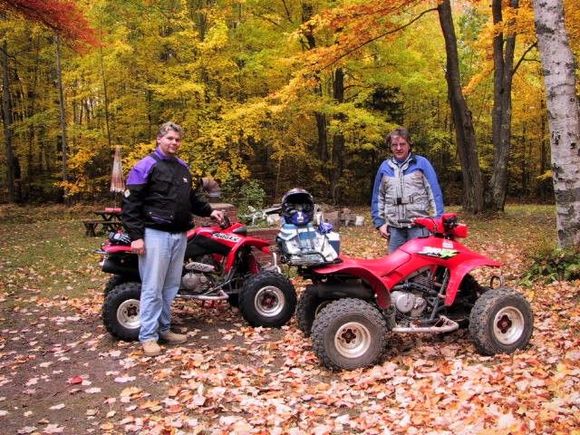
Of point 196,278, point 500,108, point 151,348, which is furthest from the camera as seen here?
point 500,108

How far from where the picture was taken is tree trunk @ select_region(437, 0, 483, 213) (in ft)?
48.3

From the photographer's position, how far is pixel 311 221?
16.3ft


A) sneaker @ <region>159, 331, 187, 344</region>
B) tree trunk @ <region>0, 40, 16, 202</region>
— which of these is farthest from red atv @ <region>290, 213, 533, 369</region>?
tree trunk @ <region>0, 40, 16, 202</region>

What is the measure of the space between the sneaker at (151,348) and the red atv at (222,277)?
1.73 feet

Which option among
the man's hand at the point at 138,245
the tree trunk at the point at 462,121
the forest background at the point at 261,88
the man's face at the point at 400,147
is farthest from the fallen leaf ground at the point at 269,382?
the tree trunk at the point at 462,121

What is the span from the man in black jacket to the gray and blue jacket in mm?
2054

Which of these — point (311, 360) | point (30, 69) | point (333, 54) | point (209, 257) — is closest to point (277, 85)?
point (333, 54)

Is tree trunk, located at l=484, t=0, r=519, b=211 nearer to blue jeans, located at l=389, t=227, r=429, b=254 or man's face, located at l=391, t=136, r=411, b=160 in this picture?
blue jeans, located at l=389, t=227, r=429, b=254

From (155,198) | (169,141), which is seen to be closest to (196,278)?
(155,198)

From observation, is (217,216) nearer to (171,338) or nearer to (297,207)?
(297,207)

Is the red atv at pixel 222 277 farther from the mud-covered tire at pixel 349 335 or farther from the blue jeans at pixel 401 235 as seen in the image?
the mud-covered tire at pixel 349 335

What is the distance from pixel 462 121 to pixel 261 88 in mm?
8464

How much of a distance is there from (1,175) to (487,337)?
82.3 feet

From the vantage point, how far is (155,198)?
5.05m
